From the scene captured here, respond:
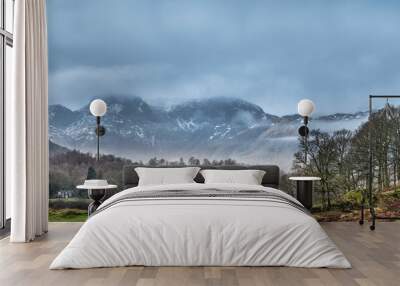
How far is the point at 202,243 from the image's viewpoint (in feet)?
14.2

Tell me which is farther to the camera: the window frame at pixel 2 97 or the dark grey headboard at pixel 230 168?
the dark grey headboard at pixel 230 168

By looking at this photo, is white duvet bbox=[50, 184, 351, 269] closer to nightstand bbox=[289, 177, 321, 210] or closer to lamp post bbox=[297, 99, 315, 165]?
nightstand bbox=[289, 177, 321, 210]

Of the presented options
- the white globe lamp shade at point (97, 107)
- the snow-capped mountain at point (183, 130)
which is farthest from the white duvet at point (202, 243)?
the snow-capped mountain at point (183, 130)

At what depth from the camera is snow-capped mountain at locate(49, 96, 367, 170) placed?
7.96m

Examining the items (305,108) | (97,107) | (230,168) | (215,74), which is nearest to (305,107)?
(305,108)

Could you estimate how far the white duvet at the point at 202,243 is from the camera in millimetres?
4293

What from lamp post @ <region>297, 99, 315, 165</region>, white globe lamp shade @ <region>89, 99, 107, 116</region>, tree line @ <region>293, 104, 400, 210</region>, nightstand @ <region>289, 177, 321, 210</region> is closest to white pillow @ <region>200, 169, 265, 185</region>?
nightstand @ <region>289, 177, 321, 210</region>

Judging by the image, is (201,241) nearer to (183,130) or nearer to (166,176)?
(166,176)

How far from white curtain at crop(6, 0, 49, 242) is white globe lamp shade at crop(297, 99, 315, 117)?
3328 mm

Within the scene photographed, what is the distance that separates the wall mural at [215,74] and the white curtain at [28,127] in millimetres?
1911

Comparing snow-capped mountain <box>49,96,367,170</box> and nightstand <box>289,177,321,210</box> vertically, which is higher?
snow-capped mountain <box>49,96,367,170</box>

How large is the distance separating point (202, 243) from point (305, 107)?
3.47 m

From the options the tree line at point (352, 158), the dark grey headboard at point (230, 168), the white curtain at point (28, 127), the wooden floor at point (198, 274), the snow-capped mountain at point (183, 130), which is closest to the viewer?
the wooden floor at point (198, 274)

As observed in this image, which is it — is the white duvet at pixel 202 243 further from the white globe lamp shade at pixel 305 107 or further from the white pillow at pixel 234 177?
the white globe lamp shade at pixel 305 107
